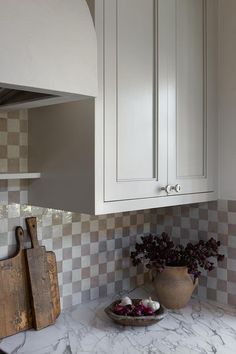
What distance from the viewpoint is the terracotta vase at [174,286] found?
5.24 feet

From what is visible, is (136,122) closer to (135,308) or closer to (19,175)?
(19,175)

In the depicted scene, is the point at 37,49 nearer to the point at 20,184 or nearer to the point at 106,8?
the point at 106,8

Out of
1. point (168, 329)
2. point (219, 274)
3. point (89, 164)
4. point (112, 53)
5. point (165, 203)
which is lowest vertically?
point (168, 329)

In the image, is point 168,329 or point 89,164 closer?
point 89,164

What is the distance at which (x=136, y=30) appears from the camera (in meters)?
1.31

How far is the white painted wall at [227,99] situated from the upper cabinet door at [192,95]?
0.13 ft

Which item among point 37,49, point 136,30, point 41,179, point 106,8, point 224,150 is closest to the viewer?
point 37,49

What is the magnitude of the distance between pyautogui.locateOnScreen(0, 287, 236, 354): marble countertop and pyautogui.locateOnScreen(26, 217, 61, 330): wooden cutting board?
0.04 m

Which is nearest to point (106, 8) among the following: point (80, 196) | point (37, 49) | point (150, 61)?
point (150, 61)

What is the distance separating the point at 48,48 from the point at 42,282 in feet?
2.93

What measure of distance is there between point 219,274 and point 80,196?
2.78ft

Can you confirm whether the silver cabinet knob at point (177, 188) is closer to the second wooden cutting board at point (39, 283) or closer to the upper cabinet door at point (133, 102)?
the upper cabinet door at point (133, 102)

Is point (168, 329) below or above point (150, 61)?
below

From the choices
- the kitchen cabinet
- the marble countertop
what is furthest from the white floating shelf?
the marble countertop
